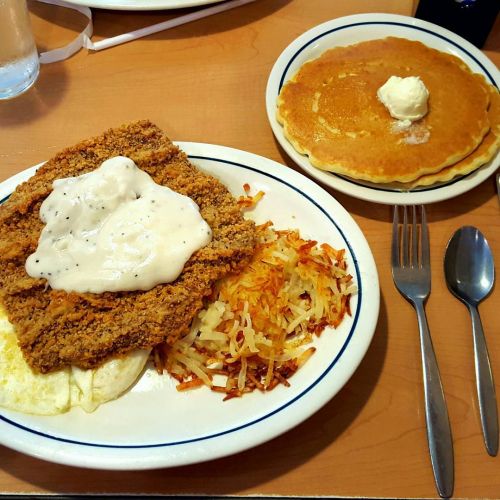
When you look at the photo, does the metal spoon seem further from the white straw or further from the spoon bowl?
the white straw

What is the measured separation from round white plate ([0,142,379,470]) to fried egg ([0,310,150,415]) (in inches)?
1.1

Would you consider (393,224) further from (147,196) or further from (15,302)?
(15,302)

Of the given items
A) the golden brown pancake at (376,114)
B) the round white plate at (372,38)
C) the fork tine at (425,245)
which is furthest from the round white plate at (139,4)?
the fork tine at (425,245)

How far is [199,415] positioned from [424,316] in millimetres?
715

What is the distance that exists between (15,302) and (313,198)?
90cm

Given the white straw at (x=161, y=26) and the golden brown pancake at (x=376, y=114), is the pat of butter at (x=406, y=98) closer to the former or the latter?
the golden brown pancake at (x=376, y=114)

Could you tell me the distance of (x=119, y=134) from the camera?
170 centimetres

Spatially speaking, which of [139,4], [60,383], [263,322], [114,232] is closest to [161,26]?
[139,4]

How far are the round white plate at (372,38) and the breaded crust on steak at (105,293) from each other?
404 millimetres

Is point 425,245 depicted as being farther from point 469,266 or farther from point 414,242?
point 469,266

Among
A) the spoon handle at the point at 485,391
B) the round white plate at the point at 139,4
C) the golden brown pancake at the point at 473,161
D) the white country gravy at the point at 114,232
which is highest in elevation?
the round white plate at the point at 139,4

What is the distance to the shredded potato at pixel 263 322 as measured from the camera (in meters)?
1.41

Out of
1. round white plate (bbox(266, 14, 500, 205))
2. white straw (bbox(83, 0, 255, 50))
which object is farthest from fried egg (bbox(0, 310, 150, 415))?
white straw (bbox(83, 0, 255, 50))

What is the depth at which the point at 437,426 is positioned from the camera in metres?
1.38
